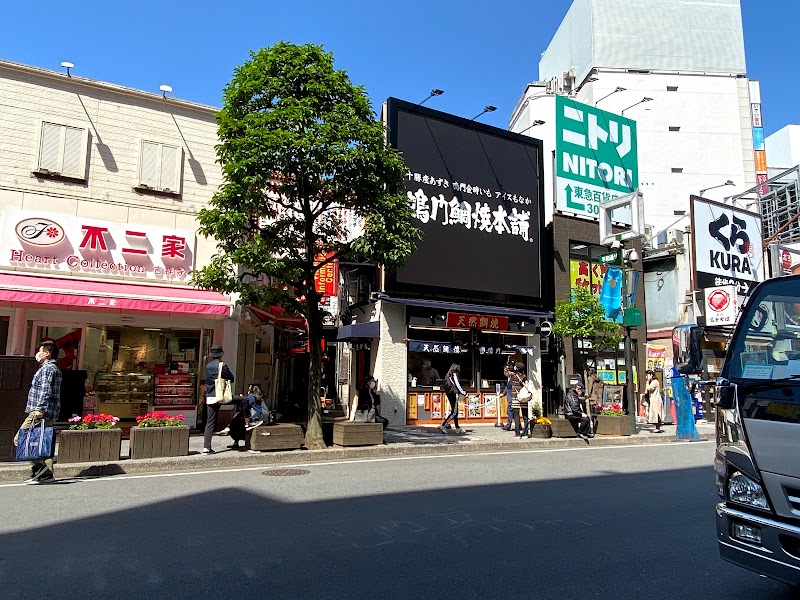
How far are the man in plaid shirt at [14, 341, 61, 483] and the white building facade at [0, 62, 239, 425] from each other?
4.12m

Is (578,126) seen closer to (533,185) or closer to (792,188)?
(533,185)

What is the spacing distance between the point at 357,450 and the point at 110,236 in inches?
307

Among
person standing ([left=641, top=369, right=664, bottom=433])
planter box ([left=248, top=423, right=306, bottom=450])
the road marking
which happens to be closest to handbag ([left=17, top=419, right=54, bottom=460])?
the road marking

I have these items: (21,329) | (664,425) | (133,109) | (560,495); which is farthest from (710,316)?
(21,329)

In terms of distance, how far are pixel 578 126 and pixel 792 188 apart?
15.7 metres

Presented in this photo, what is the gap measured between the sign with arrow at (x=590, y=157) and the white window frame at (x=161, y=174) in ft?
45.1

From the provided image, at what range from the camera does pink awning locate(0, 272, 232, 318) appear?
1208 centimetres

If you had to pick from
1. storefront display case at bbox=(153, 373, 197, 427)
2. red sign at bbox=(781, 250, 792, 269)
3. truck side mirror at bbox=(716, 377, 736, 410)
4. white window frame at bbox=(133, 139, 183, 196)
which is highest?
red sign at bbox=(781, 250, 792, 269)

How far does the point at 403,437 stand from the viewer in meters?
14.7

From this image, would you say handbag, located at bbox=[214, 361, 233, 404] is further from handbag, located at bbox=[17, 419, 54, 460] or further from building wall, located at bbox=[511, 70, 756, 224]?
building wall, located at bbox=[511, 70, 756, 224]

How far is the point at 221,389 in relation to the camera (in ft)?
37.5

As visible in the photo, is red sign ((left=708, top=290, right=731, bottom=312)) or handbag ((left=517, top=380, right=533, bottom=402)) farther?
red sign ((left=708, top=290, right=731, bottom=312))

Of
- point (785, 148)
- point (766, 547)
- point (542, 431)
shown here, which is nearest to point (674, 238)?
point (542, 431)

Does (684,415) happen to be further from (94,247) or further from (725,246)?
(94,247)
